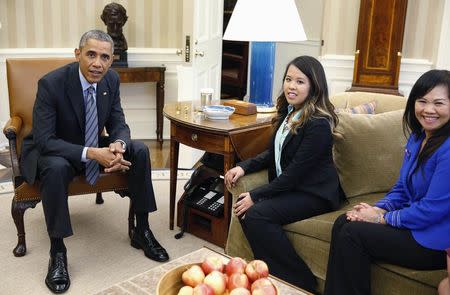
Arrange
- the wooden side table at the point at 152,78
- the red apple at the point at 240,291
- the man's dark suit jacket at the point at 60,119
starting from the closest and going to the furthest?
the red apple at the point at 240,291
the man's dark suit jacket at the point at 60,119
the wooden side table at the point at 152,78

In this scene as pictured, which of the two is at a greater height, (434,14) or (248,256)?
(434,14)

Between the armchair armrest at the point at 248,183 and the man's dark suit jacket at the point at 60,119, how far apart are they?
635 mm

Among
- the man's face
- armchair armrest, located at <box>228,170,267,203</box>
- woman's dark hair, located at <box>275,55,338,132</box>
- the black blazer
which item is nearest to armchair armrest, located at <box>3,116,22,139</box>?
the man's face

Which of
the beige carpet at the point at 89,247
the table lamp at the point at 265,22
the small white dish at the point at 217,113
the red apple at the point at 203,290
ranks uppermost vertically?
the table lamp at the point at 265,22

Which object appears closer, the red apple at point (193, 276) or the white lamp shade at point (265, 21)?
the red apple at point (193, 276)

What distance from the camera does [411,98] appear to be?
1.93 meters

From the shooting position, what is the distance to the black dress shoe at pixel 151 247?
259cm

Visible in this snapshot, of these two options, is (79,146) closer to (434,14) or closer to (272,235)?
(272,235)

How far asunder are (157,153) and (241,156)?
1999 millimetres

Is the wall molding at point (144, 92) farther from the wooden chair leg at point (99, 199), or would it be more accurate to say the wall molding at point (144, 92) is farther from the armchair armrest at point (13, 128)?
the armchair armrest at point (13, 128)

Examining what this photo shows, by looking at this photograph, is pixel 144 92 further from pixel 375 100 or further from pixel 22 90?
pixel 375 100

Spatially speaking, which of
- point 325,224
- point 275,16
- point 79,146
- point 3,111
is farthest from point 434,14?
point 3,111

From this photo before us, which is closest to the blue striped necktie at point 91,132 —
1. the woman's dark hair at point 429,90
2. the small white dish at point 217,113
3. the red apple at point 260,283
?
the small white dish at point 217,113

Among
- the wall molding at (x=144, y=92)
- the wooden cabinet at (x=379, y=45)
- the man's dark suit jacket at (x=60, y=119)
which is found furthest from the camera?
the wall molding at (x=144, y=92)
